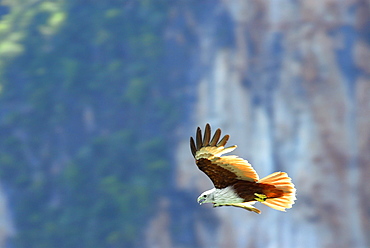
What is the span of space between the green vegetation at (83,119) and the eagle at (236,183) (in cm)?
1240

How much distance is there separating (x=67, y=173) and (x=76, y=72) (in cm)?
338

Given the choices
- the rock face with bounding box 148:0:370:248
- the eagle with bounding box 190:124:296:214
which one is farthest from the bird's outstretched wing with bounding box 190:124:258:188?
the rock face with bounding box 148:0:370:248

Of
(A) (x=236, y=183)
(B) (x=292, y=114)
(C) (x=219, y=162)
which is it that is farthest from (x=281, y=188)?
(B) (x=292, y=114)

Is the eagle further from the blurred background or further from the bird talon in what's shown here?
the blurred background

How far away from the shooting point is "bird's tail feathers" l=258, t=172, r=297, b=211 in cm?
773

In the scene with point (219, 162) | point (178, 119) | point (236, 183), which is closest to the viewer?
point (219, 162)

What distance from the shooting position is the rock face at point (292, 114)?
63.7 feet

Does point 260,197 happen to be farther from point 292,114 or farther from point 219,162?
point 292,114

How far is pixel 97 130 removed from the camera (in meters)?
22.1

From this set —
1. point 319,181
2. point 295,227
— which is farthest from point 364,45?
point 295,227

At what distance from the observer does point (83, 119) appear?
22.5 m

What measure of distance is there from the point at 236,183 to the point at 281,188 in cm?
50

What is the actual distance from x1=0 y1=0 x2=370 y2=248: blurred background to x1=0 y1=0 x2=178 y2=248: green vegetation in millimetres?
37

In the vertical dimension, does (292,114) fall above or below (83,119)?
below
